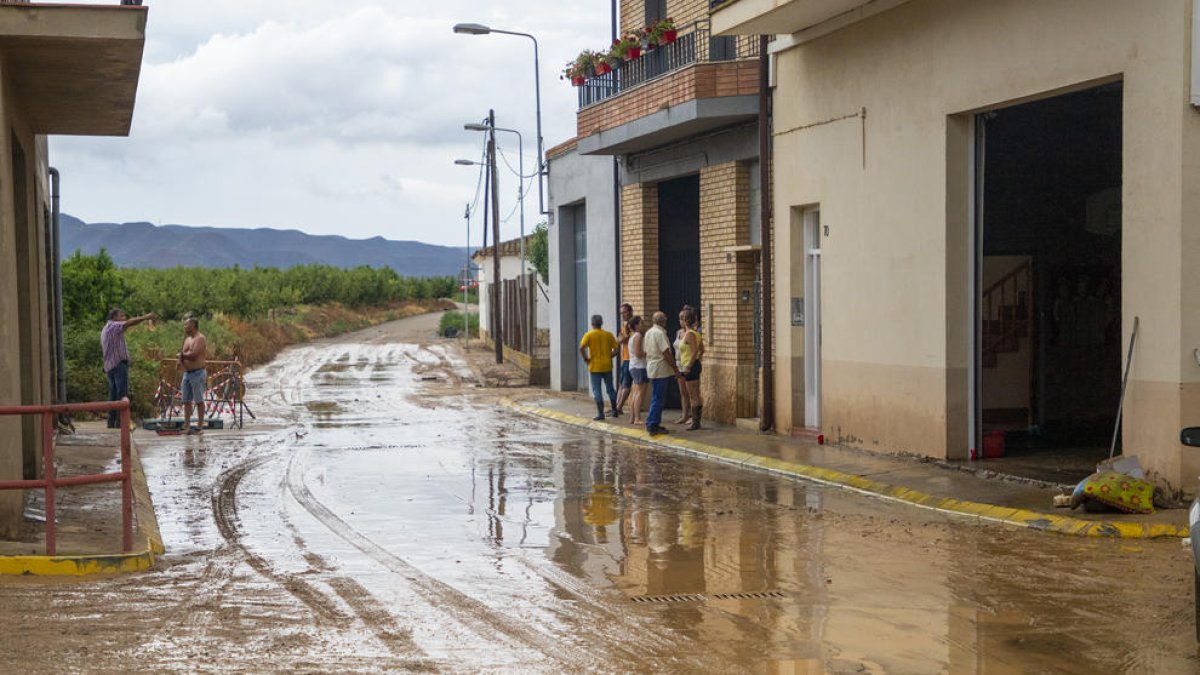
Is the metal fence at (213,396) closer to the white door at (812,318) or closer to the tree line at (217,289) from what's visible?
the tree line at (217,289)

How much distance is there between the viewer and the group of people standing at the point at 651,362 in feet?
62.2

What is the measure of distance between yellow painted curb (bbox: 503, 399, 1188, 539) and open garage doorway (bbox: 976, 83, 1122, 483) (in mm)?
2638

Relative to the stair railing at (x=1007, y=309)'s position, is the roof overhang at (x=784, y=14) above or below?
above

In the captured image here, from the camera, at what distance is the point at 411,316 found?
8806 centimetres

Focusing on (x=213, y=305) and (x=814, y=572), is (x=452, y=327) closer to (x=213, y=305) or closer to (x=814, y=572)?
(x=213, y=305)

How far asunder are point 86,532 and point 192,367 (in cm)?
959

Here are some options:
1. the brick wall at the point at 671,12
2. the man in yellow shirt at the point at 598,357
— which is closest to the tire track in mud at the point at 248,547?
the man in yellow shirt at the point at 598,357

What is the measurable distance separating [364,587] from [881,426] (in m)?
8.56

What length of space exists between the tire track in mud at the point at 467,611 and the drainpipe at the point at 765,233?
8.33 metres

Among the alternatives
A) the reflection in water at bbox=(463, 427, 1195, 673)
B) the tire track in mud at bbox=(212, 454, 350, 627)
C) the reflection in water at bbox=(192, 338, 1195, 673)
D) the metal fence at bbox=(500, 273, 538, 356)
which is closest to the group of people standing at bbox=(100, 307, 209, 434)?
the tire track in mud at bbox=(212, 454, 350, 627)

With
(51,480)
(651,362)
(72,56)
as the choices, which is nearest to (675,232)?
(651,362)

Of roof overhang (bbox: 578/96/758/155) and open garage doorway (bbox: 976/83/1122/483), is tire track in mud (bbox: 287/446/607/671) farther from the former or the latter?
roof overhang (bbox: 578/96/758/155)

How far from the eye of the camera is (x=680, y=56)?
19.6 meters

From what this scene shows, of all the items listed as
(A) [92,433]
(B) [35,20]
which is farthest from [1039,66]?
(A) [92,433]
